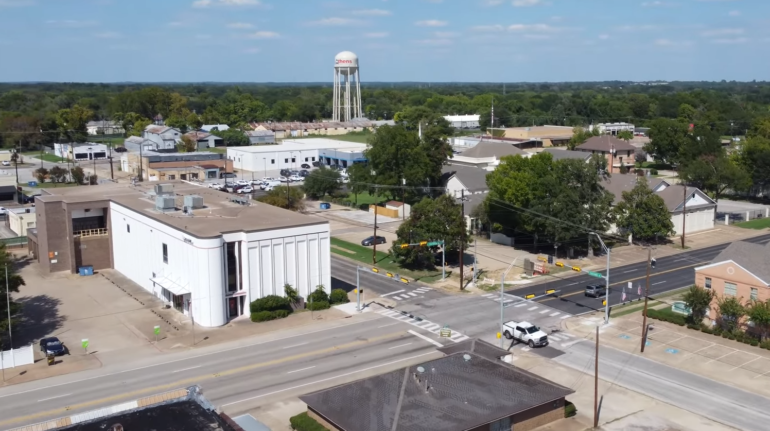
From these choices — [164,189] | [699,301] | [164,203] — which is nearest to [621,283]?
[699,301]

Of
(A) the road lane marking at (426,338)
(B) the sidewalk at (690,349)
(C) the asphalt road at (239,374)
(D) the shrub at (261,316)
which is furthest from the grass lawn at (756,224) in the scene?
(D) the shrub at (261,316)

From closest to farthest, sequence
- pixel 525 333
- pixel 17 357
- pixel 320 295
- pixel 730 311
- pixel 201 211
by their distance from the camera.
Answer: pixel 17 357
pixel 525 333
pixel 730 311
pixel 320 295
pixel 201 211

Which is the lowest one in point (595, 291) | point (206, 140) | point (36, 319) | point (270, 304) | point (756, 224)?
point (36, 319)

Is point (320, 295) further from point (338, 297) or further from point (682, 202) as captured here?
point (682, 202)

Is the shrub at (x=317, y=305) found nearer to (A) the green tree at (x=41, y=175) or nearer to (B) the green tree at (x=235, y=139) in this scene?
(A) the green tree at (x=41, y=175)

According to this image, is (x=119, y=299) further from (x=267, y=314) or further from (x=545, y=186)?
(x=545, y=186)

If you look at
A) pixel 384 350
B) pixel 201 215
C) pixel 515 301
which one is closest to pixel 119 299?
pixel 201 215
